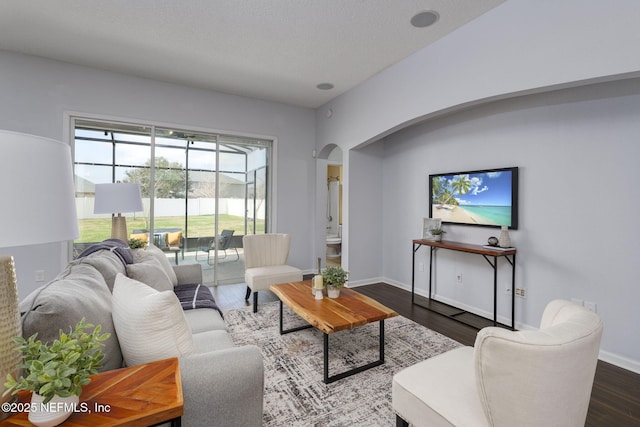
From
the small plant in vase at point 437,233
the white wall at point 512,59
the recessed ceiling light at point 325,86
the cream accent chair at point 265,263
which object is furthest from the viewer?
the recessed ceiling light at point 325,86

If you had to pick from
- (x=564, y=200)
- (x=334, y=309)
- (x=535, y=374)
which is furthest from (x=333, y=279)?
(x=564, y=200)

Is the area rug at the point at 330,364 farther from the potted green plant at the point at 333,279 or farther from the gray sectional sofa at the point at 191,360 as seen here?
the gray sectional sofa at the point at 191,360

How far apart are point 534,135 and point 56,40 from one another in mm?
5184

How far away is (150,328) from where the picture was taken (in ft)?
4.06

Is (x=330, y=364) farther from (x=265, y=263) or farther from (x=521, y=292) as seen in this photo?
(x=521, y=292)

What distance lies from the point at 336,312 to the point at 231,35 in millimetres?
2974

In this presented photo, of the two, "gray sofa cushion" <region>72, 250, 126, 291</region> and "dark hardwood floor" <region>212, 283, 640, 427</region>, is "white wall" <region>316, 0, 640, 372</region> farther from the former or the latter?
"gray sofa cushion" <region>72, 250, 126, 291</region>

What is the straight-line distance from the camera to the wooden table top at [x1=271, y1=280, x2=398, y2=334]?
2.14 m

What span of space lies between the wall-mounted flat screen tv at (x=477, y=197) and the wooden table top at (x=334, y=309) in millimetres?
1778

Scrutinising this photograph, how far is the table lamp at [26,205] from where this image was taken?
2.44ft

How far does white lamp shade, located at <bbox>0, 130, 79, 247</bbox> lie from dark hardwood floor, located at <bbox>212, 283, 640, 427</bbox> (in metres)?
2.85

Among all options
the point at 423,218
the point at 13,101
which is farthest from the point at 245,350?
the point at 13,101

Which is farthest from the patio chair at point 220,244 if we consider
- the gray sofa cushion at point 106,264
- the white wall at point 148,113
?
the gray sofa cushion at point 106,264

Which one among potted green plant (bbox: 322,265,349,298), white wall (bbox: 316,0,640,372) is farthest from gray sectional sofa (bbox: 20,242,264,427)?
white wall (bbox: 316,0,640,372)
